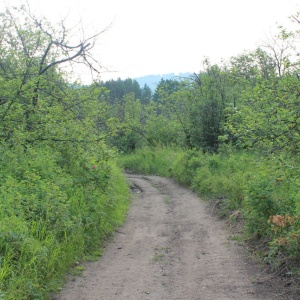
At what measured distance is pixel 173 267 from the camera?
6547 millimetres

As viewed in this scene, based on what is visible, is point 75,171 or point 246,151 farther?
point 246,151

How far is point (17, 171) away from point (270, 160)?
5.07 metres

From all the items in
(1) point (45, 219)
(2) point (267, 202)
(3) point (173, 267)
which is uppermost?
(1) point (45, 219)

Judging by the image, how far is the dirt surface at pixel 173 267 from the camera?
5.32 metres

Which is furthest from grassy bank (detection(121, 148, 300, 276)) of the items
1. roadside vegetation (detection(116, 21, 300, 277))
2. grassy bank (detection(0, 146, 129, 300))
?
grassy bank (detection(0, 146, 129, 300))

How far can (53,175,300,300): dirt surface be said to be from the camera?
A: 5.32 meters

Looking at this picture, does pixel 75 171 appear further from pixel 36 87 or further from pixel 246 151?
pixel 246 151

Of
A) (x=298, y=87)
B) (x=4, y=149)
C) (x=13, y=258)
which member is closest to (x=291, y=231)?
(x=298, y=87)

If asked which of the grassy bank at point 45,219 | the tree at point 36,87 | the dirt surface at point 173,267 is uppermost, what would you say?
the tree at point 36,87

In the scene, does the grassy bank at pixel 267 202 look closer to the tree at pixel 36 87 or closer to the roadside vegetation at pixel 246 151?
the roadside vegetation at pixel 246 151

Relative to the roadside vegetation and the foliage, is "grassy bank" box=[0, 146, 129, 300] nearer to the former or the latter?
the foliage

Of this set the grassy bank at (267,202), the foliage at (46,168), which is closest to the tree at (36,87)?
the foliage at (46,168)

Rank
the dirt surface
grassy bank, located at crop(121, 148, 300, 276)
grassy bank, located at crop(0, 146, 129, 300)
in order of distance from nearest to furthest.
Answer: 1. grassy bank, located at crop(0, 146, 129, 300)
2. the dirt surface
3. grassy bank, located at crop(121, 148, 300, 276)

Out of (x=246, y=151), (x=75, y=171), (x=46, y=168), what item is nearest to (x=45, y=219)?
(x=46, y=168)
